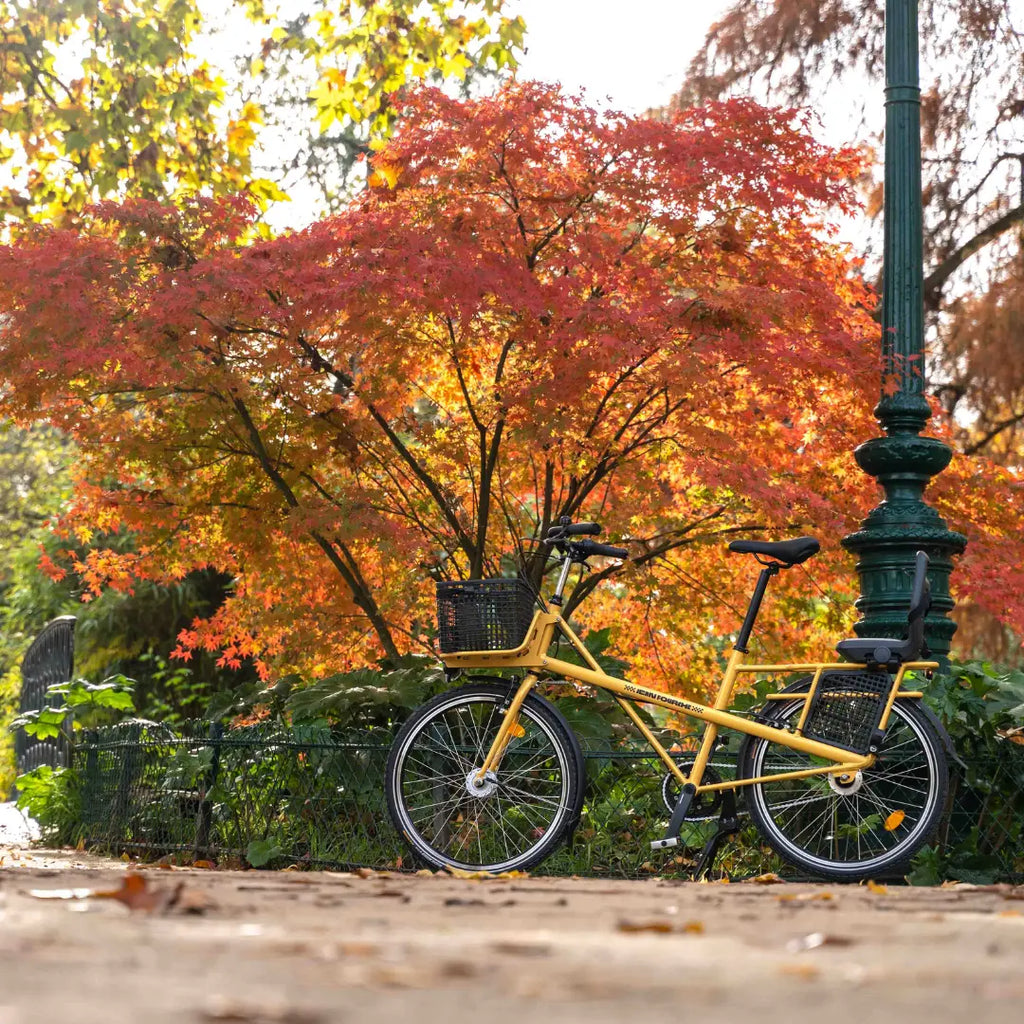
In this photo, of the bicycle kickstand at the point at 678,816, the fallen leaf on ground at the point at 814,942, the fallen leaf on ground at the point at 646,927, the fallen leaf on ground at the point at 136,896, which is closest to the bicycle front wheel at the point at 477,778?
the bicycle kickstand at the point at 678,816

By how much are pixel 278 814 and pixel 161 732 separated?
1.18m

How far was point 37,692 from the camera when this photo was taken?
37.7 feet

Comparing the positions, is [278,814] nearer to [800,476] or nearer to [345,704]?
[345,704]

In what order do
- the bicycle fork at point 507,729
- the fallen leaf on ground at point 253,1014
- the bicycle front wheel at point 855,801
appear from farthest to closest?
the bicycle fork at point 507,729
the bicycle front wheel at point 855,801
the fallen leaf on ground at point 253,1014

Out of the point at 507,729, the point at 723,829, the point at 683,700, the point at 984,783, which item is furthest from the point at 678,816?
the point at 984,783

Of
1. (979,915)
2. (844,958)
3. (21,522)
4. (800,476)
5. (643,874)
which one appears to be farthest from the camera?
(21,522)

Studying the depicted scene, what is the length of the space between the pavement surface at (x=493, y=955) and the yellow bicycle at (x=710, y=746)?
1.39 meters

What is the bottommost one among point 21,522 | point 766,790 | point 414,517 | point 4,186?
point 766,790

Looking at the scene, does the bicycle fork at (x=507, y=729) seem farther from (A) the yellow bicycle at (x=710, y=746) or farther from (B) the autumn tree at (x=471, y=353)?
(B) the autumn tree at (x=471, y=353)

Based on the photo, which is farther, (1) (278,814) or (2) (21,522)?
(2) (21,522)

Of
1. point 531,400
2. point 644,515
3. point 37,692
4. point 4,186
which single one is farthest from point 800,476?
point 4,186

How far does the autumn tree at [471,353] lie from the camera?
20.7 feet

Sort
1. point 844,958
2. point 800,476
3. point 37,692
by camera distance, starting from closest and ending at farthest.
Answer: point 844,958 < point 800,476 < point 37,692

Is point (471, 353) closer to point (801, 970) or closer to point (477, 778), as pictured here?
point (477, 778)
